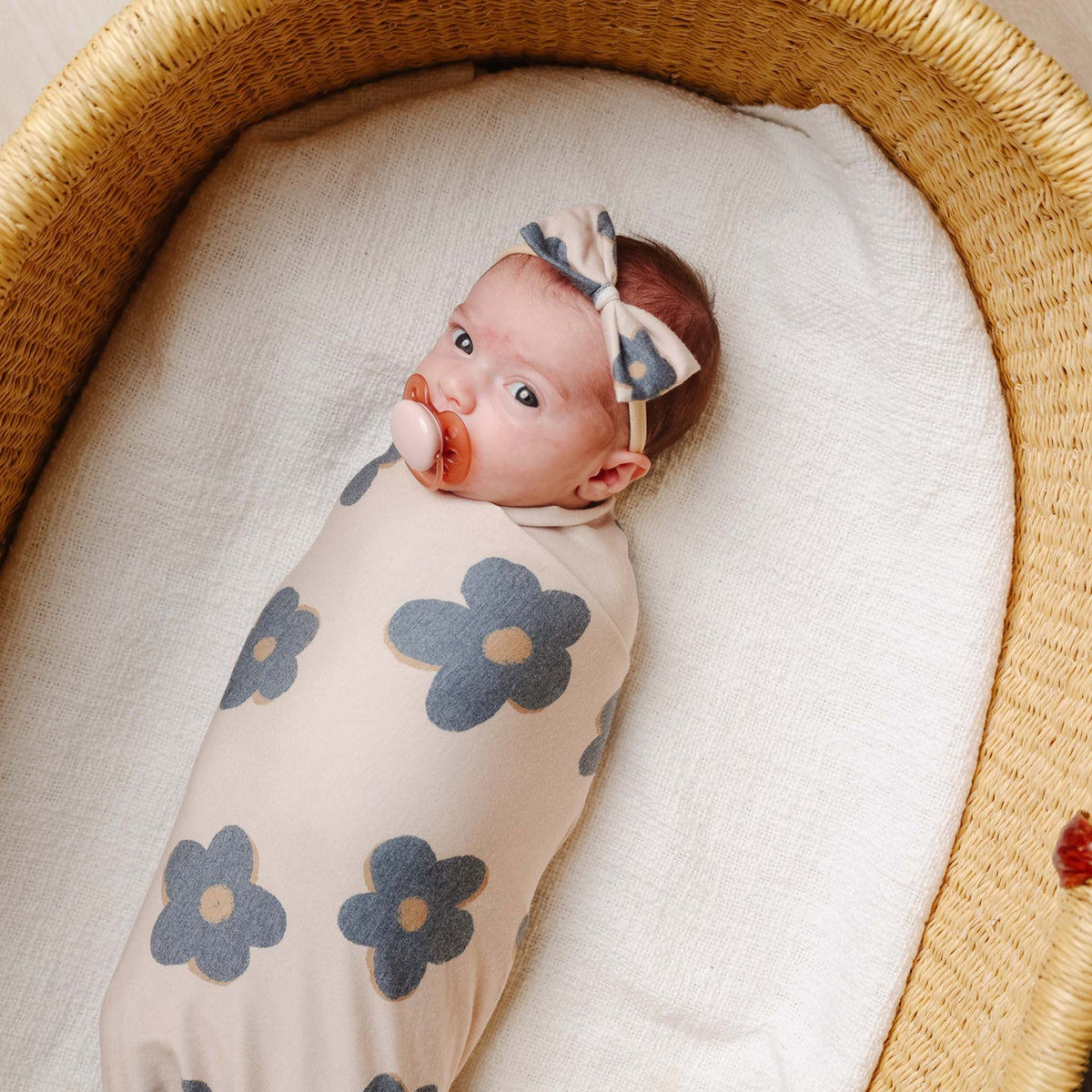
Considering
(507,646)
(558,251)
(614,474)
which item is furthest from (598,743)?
(558,251)

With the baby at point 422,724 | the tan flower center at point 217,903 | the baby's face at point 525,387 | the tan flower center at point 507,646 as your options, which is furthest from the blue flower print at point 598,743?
the tan flower center at point 217,903

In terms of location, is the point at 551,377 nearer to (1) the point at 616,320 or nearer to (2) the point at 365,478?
(1) the point at 616,320

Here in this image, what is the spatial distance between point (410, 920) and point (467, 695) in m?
0.23

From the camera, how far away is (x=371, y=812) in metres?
1.01

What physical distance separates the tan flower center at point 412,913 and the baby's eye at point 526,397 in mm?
510

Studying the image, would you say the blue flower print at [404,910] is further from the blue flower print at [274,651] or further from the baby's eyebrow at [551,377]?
the baby's eyebrow at [551,377]

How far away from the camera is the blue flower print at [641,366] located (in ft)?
3.30

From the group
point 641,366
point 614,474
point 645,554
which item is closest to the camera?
point 641,366

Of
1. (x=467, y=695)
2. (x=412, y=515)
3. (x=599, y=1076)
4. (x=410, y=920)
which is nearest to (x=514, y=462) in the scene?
(x=412, y=515)

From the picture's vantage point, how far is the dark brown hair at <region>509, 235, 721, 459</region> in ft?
3.51

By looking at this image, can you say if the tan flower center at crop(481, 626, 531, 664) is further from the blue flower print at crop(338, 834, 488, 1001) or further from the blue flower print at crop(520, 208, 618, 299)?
the blue flower print at crop(520, 208, 618, 299)

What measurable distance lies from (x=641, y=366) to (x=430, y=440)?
0.22m

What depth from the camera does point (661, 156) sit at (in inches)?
49.8

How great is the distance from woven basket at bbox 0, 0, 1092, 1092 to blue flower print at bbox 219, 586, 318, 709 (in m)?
0.33
